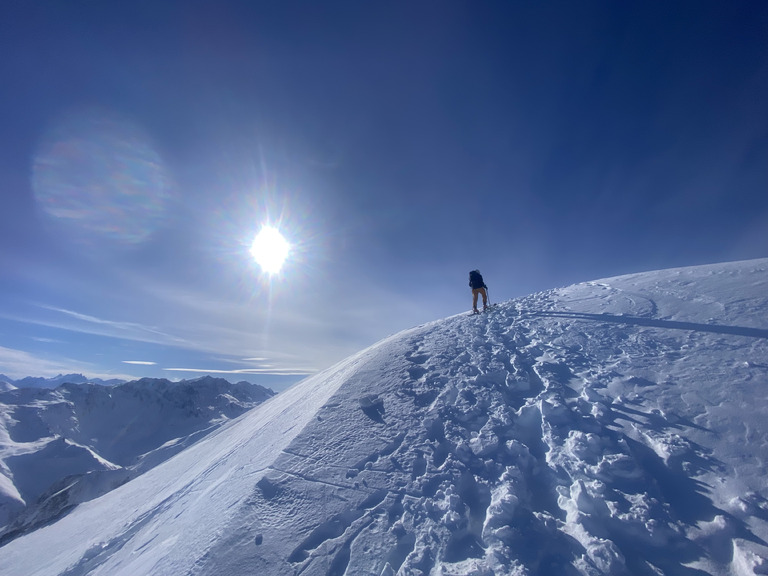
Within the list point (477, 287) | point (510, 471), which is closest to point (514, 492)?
point (510, 471)

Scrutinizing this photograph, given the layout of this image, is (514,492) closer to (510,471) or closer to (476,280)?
(510,471)

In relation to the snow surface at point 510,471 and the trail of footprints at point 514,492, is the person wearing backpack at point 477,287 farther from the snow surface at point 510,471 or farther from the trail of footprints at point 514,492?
the trail of footprints at point 514,492

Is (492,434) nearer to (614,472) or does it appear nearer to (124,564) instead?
(614,472)

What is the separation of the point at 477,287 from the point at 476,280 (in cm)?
36

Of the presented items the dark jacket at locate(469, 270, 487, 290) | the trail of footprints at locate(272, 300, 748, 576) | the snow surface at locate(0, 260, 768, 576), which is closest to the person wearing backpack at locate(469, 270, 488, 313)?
the dark jacket at locate(469, 270, 487, 290)

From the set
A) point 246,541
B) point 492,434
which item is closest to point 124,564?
point 246,541

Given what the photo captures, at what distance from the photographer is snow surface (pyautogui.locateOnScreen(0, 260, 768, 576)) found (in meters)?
5.05

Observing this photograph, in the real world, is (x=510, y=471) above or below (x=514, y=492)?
above

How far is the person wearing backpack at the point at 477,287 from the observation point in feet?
54.8

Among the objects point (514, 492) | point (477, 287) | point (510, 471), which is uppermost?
point (477, 287)

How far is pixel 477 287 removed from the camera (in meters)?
16.8

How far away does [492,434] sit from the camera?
7.40m

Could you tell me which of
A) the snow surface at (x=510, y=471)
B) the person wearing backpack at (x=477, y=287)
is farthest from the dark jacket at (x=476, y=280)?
the snow surface at (x=510, y=471)

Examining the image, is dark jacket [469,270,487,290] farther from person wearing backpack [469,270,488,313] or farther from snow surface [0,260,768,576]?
snow surface [0,260,768,576]
